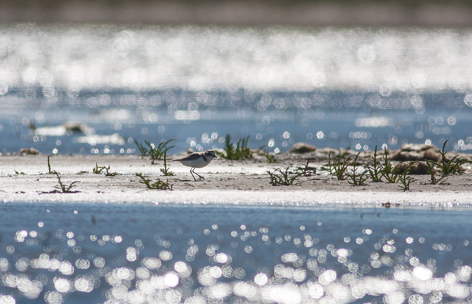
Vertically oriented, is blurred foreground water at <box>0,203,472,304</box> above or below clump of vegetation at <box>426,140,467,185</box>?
below

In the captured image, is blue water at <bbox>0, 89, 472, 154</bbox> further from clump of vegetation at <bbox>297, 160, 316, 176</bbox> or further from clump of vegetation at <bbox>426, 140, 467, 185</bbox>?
clump of vegetation at <bbox>426, 140, 467, 185</bbox>

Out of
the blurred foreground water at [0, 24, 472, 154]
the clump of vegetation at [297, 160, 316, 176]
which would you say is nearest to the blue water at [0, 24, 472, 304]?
the blurred foreground water at [0, 24, 472, 154]

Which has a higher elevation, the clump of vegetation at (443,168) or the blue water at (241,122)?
the clump of vegetation at (443,168)

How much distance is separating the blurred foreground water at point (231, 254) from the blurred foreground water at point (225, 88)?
24.6 ft

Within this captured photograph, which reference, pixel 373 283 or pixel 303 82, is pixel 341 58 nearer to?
pixel 303 82

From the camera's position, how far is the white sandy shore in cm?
724

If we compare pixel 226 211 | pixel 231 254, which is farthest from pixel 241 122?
pixel 231 254

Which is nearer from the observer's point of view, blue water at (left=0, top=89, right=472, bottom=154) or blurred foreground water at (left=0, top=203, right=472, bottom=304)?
blurred foreground water at (left=0, top=203, right=472, bottom=304)

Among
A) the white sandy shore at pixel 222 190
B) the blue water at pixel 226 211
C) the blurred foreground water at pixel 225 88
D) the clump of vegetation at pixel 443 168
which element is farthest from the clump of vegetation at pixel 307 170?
the blurred foreground water at pixel 225 88

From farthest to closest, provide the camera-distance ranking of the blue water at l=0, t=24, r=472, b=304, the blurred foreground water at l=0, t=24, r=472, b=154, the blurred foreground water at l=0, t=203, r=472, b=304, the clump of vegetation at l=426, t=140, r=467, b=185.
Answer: the blurred foreground water at l=0, t=24, r=472, b=154 → the clump of vegetation at l=426, t=140, r=467, b=185 → the blue water at l=0, t=24, r=472, b=304 → the blurred foreground water at l=0, t=203, r=472, b=304

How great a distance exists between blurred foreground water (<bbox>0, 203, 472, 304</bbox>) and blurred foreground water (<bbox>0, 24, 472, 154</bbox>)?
749 centimetres

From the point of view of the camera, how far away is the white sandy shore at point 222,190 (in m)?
7.24

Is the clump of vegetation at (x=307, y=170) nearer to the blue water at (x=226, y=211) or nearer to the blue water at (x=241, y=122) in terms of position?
the blue water at (x=226, y=211)

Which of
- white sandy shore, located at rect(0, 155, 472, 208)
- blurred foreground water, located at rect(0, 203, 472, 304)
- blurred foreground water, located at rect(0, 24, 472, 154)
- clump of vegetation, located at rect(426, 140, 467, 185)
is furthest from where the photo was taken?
blurred foreground water, located at rect(0, 24, 472, 154)
